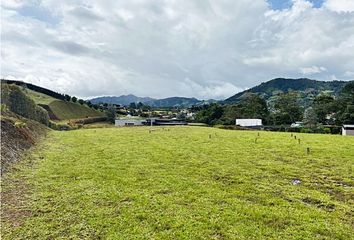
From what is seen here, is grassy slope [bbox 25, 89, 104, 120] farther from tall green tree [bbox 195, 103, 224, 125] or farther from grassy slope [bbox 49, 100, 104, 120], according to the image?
tall green tree [bbox 195, 103, 224, 125]

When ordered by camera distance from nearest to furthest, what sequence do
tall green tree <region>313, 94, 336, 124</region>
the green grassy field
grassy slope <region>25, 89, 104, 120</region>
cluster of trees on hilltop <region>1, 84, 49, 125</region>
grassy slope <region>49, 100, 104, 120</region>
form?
the green grassy field < cluster of trees on hilltop <region>1, 84, 49, 125</region> < tall green tree <region>313, 94, 336, 124</region> < grassy slope <region>49, 100, 104, 120</region> < grassy slope <region>25, 89, 104, 120</region>

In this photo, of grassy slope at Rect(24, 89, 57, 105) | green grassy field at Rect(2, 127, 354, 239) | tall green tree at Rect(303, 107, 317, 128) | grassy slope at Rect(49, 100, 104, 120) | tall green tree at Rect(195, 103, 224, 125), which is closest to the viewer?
green grassy field at Rect(2, 127, 354, 239)

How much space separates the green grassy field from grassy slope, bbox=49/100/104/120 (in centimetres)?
7925

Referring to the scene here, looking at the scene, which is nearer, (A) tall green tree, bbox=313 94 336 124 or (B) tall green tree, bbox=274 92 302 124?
(A) tall green tree, bbox=313 94 336 124

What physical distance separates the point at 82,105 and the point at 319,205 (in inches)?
4086

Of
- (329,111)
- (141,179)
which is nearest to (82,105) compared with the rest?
(329,111)

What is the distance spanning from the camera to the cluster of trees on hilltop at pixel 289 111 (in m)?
63.4

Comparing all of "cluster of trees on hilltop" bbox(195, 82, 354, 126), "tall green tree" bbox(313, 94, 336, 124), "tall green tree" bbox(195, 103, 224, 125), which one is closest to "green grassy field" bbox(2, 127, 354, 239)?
"cluster of trees on hilltop" bbox(195, 82, 354, 126)

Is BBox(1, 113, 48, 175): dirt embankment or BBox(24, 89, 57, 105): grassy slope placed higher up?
BBox(24, 89, 57, 105): grassy slope

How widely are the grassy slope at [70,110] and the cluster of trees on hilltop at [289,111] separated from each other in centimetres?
3731

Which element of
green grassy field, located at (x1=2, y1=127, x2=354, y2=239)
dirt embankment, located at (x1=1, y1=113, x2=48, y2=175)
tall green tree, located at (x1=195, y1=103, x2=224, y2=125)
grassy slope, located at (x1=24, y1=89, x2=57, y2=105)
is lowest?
green grassy field, located at (x1=2, y1=127, x2=354, y2=239)

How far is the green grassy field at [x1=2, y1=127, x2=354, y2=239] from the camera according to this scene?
5.72 metres

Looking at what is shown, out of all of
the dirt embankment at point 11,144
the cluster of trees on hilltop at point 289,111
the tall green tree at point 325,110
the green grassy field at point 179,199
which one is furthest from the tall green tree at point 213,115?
the green grassy field at point 179,199

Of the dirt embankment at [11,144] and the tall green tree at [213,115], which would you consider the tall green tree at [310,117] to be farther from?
the dirt embankment at [11,144]
